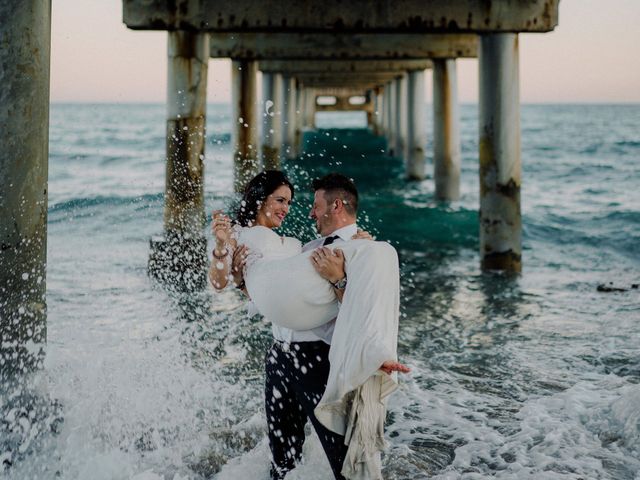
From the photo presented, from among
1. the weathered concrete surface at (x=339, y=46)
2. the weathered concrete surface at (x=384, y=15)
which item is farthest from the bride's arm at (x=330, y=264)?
the weathered concrete surface at (x=339, y=46)

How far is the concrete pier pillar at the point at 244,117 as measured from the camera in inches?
606

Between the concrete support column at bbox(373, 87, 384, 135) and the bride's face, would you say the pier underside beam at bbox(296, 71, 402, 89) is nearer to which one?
the concrete support column at bbox(373, 87, 384, 135)

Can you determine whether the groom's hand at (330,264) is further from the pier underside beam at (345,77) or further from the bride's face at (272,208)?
the pier underside beam at (345,77)

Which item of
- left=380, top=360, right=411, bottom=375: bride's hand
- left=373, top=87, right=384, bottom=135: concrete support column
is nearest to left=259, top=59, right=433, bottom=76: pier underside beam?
left=380, top=360, right=411, bottom=375: bride's hand

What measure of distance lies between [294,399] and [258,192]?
91 centimetres

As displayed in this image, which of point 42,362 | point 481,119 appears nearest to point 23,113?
point 42,362

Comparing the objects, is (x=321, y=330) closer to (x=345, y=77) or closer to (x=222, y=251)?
(x=222, y=251)

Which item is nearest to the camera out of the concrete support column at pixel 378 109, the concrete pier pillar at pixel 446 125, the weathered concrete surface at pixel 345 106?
the concrete pier pillar at pixel 446 125

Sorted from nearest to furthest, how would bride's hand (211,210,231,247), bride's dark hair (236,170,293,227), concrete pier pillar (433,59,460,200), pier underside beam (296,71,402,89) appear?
bride's hand (211,210,231,247) → bride's dark hair (236,170,293,227) → concrete pier pillar (433,59,460,200) → pier underside beam (296,71,402,89)

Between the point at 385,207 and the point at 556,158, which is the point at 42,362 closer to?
the point at 385,207

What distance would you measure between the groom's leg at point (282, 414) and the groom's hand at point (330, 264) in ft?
1.60

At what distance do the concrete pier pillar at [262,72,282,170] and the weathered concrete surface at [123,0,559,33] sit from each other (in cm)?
1038

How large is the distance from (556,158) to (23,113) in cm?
3239

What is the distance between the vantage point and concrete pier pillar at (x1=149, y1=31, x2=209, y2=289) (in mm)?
8641
